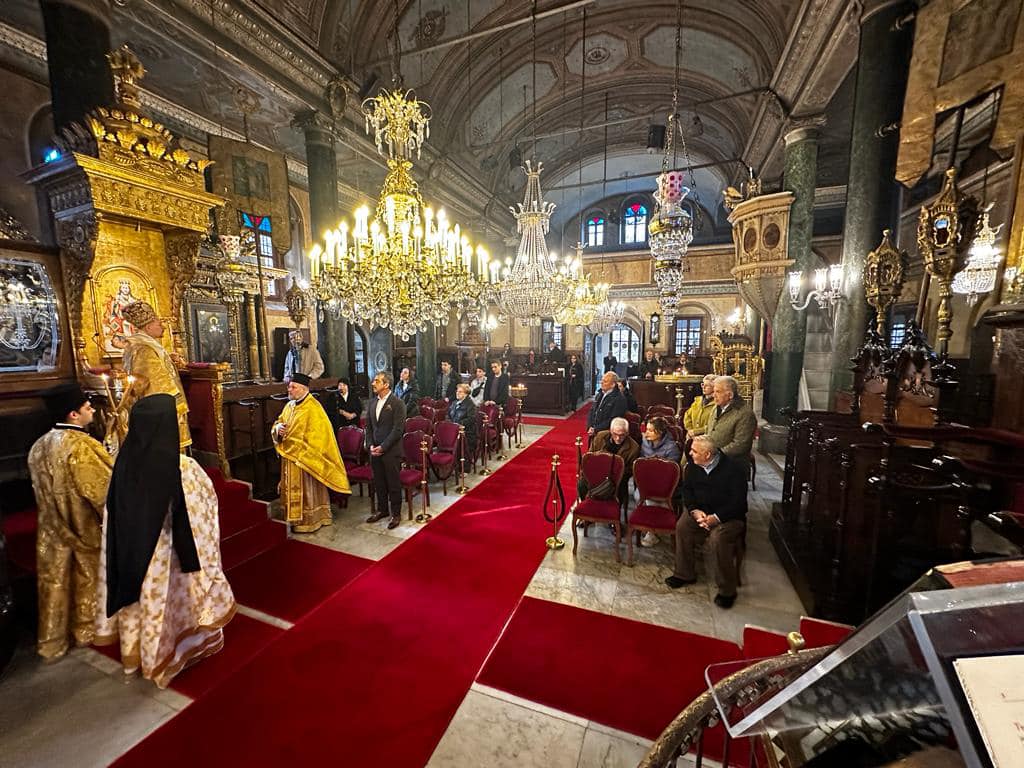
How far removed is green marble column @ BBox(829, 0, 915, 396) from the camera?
14.4 ft

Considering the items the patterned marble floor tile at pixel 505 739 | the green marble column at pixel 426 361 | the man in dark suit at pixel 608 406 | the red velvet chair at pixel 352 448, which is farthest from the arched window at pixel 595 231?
the patterned marble floor tile at pixel 505 739

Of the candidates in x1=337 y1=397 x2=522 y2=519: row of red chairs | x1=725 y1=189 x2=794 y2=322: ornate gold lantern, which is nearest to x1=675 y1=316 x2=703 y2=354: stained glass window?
x1=725 y1=189 x2=794 y2=322: ornate gold lantern

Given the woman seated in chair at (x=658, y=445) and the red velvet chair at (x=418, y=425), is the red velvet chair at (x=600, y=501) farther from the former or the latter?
the red velvet chair at (x=418, y=425)

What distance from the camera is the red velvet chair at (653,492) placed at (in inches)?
145

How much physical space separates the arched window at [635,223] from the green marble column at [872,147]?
15.3 meters

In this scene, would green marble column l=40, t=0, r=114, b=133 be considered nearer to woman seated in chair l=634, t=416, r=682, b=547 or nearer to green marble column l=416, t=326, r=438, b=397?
woman seated in chair l=634, t=416, r=682, b=547

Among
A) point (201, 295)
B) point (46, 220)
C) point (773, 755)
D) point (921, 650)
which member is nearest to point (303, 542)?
point (46, 220)

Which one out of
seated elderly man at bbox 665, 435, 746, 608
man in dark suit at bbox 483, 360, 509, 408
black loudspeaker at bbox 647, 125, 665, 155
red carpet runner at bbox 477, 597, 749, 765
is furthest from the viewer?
black loudspeaker at bbox 647, 125, 665, 155

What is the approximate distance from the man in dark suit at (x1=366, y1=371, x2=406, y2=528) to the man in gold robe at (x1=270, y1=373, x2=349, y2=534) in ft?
1.41

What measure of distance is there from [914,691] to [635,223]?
21274 millimetres

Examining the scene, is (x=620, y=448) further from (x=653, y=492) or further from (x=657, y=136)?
(x=657, y=136)

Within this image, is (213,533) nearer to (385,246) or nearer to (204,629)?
(204,629)

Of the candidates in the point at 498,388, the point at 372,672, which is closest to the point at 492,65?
the point at 498,388

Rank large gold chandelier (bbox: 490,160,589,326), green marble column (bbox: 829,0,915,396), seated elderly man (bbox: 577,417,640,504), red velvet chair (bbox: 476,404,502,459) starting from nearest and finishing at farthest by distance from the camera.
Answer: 1. seated elderly man (bbox: 577,417,640,504)
2. green marble column (bbox: 829,0,915,396)
3. large gold chandelier (bbox: 490,160,589,326)
4. red velvet chair (bbox: 476,404,502,459)
